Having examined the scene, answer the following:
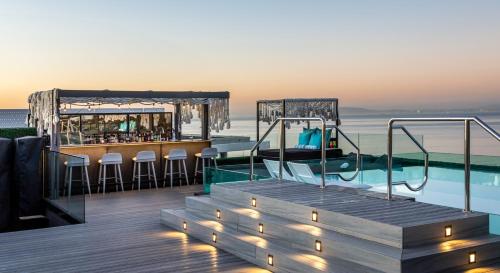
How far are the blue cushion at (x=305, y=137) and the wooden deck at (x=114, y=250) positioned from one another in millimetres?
7415

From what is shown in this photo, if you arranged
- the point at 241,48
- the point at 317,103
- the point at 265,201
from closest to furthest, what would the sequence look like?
the point at 265,201
the point at 317,103
the point at 241,48

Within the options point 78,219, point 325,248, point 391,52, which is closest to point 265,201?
point 325,248

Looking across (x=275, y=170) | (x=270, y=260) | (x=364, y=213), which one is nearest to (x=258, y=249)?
(x=270, y=260)

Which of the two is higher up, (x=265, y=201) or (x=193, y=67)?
(x=193, y=67)

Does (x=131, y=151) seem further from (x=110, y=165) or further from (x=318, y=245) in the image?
(x=318, y=245)

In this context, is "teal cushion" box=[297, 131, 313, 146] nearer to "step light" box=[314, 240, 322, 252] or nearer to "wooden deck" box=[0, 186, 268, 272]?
"wooden deck" box=[0, 186, 268, 272]

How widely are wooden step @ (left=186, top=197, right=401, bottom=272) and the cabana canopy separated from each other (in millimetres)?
4850

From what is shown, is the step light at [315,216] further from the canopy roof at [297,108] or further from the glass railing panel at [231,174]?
the canopy roof at [297,108]

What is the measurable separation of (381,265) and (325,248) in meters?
0.80

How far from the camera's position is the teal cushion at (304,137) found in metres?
15.6

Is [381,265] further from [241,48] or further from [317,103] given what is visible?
[241,48]

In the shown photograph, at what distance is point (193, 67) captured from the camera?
63.3 ft

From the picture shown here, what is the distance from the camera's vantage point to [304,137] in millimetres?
15641

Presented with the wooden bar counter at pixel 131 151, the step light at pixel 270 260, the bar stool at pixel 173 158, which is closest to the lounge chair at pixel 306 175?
the step light at pixel 270 260
